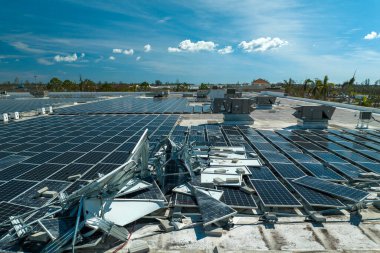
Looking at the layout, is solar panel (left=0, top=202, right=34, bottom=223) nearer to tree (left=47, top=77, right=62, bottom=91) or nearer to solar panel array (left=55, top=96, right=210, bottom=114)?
solar panel array (left=55, top=96, right=210, bottom=114)

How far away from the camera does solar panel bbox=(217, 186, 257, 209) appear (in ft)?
47.5

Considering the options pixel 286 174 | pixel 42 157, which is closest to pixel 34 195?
pixel 42 157

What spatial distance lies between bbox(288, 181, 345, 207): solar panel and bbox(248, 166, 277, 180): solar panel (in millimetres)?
1994

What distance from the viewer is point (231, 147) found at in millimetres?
25609

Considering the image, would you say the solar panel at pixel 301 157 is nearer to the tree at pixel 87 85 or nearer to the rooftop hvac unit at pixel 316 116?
the rooftop hvac unit at pixel 316 116

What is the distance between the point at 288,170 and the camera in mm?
19672

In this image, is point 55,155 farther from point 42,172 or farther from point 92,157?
point 42,172

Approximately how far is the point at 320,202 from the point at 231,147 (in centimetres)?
1174

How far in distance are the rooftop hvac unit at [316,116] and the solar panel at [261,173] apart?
2243 centimetres

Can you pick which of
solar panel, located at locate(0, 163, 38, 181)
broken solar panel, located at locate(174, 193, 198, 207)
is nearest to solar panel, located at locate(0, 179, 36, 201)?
solar panel, located at locate(0, 163, 38, 181)

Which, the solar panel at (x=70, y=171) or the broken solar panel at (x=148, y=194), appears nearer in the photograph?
the broken solar panel at (x=148, y=194)

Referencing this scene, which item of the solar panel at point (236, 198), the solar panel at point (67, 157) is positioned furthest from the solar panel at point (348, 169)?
the solar panel at point (67, 157)

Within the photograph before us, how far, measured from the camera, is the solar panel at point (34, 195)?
45.7 ft

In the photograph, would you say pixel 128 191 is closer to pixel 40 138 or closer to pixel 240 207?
pixel 240 207
